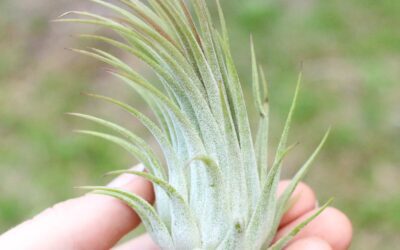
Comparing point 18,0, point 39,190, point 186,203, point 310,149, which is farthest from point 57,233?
point 18,0

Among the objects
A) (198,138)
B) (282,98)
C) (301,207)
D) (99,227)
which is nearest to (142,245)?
(99,227)

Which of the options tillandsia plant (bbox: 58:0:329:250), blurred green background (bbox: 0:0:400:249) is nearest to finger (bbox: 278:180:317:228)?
tillandsia plant (bbox: 58:0:329:250)

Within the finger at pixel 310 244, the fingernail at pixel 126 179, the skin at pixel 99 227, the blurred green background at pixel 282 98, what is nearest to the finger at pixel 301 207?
the skin at pixel 99 227

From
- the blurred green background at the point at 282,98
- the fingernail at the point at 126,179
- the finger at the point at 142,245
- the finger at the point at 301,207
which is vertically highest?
the blurred green background at the point at 282,98

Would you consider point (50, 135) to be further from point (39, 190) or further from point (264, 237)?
point (264, 237)

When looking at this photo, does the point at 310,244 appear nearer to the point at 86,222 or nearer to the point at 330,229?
the point at 330,229

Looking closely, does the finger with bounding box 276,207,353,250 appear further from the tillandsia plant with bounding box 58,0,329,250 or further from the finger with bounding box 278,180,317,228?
the tillandsia plant with bounding box 58,0,329,250

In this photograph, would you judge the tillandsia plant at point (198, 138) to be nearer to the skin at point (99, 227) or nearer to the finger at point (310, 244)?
the finger at point (310, 244)
